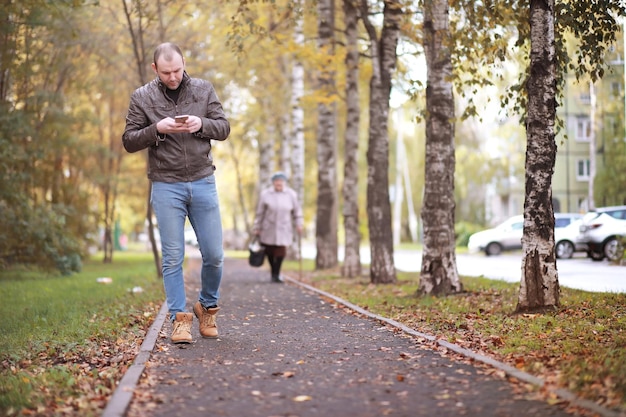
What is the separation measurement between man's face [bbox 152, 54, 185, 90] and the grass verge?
3.38m

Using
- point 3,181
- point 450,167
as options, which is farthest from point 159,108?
point 3,181

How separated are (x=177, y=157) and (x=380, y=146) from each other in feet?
30.7

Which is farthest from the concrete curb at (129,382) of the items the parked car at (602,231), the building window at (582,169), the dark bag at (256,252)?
the building window at (582,169)

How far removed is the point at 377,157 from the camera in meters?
17.1

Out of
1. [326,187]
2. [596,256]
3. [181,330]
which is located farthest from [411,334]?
[596,256]

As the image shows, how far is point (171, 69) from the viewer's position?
312 inches

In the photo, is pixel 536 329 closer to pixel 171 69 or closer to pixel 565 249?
pixel 171 69

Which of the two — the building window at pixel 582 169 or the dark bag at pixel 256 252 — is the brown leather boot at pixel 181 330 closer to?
the dark bag at pixel 256 252

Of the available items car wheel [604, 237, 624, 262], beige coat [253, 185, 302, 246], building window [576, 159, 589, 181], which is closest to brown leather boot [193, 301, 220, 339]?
beige coat [253, 185, 302, 246]

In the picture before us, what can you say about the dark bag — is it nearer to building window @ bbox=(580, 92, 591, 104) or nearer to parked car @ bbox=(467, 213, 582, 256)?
parked car @ bbox=(467, 213, 582, 256)

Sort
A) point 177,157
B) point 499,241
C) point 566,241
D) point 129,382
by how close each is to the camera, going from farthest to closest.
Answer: point 499,241 < point 566,241 < point 177,157 < point 129,382

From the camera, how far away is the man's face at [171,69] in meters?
7.91

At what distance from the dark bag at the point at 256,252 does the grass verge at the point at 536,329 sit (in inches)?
136

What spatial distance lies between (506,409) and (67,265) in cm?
1878
